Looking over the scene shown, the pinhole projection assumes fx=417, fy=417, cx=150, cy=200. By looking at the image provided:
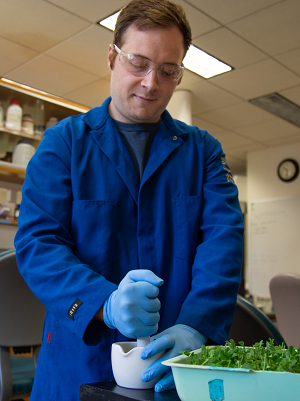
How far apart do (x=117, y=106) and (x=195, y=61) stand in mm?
2656

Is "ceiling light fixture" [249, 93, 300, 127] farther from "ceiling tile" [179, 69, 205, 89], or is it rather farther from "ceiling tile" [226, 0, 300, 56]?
"ceiling tile" [226, 0, 300, 56]

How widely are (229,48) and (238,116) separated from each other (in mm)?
1439

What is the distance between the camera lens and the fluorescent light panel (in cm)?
340

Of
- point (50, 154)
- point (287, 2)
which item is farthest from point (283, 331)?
point (287, 2)

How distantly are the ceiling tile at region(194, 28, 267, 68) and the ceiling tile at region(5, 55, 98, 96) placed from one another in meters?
1.16

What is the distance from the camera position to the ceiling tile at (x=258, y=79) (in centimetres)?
356

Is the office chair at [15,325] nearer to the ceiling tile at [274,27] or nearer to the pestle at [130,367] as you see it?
the pestle at [130,367]

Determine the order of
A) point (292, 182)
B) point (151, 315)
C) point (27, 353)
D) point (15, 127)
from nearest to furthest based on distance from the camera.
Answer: point (151, 315), point (27, 353), point (15, 127), point (292, 182)

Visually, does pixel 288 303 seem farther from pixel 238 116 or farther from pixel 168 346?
pixel 238 116

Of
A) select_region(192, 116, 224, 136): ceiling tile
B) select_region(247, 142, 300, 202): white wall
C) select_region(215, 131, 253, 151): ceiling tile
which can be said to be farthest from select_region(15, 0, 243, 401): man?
A: select_region(247, 142, 300, 202): white wall

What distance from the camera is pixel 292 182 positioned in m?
5.39

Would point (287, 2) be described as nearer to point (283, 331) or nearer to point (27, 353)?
point (283, 331)

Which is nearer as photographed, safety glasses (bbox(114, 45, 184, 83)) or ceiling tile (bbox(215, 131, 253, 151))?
safety glasses (bbox(114, 45, 184, 83))

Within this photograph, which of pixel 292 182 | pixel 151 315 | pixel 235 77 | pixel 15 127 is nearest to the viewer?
pixel 151 315
